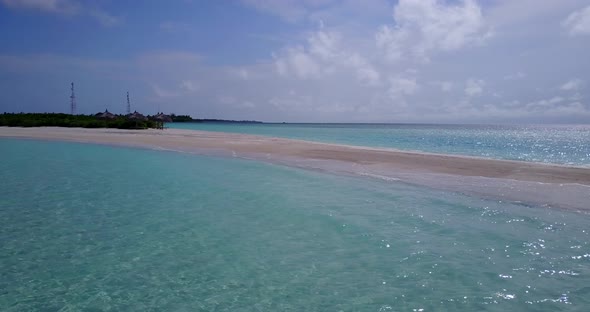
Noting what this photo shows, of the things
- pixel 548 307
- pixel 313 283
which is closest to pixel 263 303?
pixel 313 283

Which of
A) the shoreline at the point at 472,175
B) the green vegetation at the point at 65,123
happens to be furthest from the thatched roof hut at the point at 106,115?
the shoreline at the point at 472,175

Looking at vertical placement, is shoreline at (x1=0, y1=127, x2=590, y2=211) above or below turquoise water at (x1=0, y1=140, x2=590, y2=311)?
above

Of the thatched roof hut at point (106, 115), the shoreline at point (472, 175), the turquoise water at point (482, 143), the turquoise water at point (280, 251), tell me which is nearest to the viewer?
the turquoise water at point (280, 251)

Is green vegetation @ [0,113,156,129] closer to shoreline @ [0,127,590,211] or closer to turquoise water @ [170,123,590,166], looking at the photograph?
turquoise water @ [170,123,590,166]

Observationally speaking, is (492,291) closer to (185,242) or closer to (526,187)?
(185,242)

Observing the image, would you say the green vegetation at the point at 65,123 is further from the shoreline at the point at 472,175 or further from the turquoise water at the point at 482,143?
the shoreline at the point at 472,175

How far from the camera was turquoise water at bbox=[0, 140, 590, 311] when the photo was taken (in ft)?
16.1

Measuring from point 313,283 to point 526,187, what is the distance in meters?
11.1

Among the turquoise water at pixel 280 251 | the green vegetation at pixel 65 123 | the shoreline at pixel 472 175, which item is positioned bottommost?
the turquoise water at pixel 280 251

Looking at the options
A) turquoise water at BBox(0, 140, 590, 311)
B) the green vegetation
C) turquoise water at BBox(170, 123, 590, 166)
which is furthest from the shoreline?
the green vegetation

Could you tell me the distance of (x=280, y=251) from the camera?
21.9ft

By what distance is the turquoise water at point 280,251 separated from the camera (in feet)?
16.1

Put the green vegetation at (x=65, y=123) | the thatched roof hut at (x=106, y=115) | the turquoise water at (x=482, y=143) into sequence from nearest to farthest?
the turquoise water at (x=482, y=143)
the green vegetation at (x=65, y=123)
the thatched roof hut at (x=106, y=115)

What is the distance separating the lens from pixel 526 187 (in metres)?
13.5
